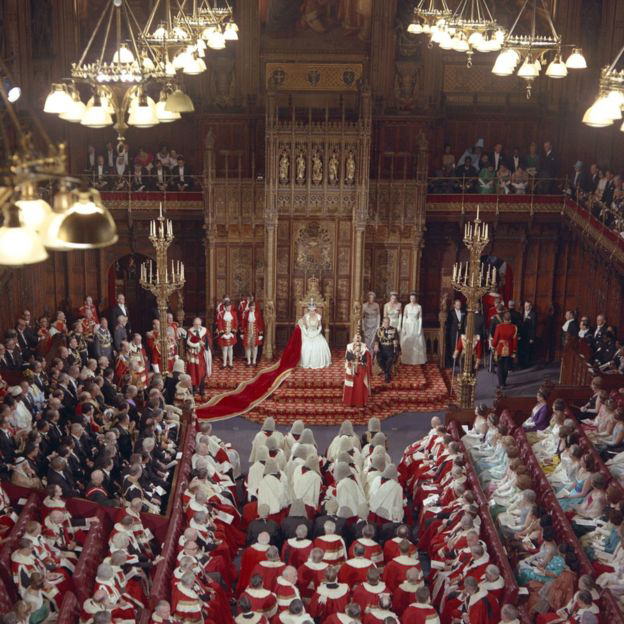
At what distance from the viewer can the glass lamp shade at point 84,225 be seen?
264 inches

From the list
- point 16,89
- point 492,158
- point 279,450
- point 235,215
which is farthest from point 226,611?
point 492,158

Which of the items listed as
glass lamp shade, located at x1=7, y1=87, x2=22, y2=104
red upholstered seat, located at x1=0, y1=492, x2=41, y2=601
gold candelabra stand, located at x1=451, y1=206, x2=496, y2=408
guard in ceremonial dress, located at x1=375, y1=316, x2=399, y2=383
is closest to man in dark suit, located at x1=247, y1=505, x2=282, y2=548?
red upholstered seat, located at x1=0, y1=492, x2=41, y2=601

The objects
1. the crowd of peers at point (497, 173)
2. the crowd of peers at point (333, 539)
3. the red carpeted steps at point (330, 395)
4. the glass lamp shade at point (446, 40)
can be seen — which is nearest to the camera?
the crowd of peers at point (333, 539)

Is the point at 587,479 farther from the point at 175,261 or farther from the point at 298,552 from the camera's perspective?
the point at 175,261

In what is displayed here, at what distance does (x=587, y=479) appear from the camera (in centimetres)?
1431

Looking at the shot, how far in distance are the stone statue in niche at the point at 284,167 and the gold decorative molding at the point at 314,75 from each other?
265cm

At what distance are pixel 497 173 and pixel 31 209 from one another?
60.5ft

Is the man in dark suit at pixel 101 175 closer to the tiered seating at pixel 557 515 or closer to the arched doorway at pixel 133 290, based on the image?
the arched doorway at pixel 133 290

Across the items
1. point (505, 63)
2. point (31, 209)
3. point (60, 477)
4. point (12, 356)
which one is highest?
point (505, 63)

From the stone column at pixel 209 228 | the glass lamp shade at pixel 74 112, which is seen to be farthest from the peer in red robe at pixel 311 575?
the stone column at pixel 209 228

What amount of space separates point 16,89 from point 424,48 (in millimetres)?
9306

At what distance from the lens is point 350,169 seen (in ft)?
74.0

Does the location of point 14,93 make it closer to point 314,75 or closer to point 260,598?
point 314,75

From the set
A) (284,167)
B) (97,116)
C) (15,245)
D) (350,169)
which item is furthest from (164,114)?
(350,169)
